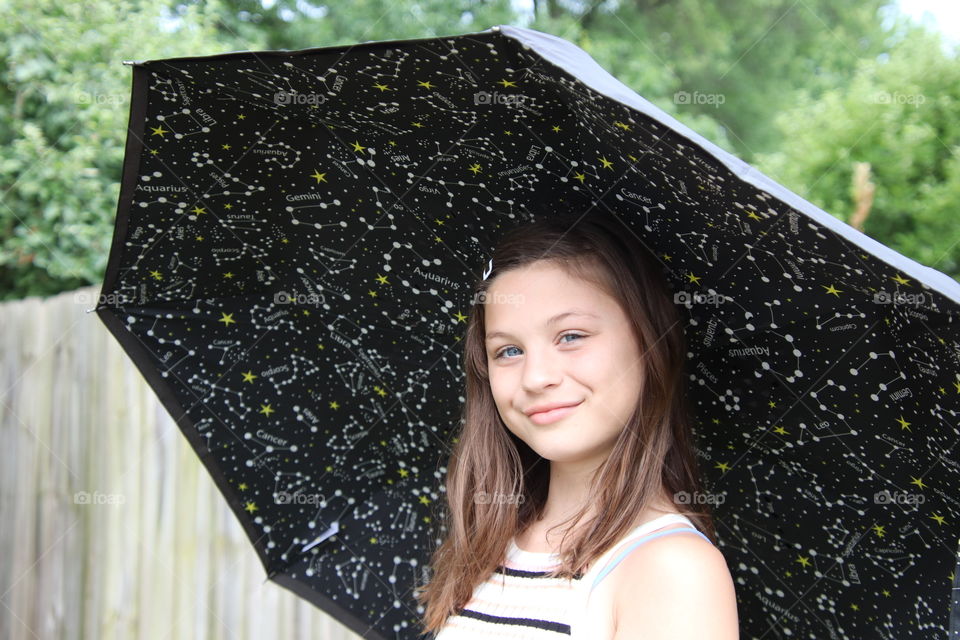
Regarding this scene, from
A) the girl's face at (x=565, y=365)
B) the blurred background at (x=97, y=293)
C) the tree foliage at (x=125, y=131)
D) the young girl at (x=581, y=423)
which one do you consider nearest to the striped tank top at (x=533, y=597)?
the young girl at (x=581, y=423)

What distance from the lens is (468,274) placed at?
2.01m

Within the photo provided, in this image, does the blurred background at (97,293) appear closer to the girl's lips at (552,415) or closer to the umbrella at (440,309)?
the umbrella at (440,309)

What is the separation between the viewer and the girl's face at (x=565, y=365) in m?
1.71

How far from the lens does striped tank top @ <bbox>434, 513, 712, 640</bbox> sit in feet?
5.27

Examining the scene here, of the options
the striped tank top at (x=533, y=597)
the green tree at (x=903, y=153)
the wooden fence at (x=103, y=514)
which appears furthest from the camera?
the green tree at (x=903, y=153)

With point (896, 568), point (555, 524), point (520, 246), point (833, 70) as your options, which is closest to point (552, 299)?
point (520, 246)

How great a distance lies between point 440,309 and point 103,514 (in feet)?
9.92

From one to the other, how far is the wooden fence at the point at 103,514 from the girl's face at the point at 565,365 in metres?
2.34

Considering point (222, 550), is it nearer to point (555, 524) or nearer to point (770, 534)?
point (555, 524)

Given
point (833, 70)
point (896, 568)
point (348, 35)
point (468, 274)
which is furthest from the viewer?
point (833, 70)

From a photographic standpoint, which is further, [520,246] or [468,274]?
[468,274]

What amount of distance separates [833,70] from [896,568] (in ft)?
39.5

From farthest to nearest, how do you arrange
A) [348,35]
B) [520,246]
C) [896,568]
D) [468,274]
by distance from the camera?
[348,35] → [468,274] → [520,246] → [896,568]

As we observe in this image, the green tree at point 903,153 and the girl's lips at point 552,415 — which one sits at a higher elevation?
the green tree at point 903,153
